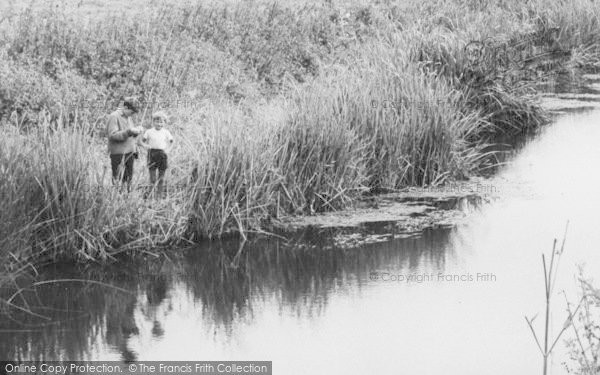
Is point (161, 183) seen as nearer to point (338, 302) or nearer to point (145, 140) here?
point (145, 140)

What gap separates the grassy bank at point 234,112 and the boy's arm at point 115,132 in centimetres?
33

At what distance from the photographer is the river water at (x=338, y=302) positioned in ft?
33.2

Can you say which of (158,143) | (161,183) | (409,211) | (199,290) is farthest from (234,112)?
(199,290)

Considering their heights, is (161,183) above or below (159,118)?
below

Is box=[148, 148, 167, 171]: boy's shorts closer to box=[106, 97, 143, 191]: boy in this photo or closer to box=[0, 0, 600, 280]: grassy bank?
box=[106, 97, 143, 191]: boy

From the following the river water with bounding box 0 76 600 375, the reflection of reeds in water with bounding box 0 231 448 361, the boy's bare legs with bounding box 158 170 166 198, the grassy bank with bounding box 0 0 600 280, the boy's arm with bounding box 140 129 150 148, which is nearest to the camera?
the river water with bounding box 0 76 600 375

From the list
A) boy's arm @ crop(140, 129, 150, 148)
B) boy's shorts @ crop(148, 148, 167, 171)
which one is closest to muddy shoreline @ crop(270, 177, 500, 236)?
boy's shorts @ crop(148, 148, 167, 171)

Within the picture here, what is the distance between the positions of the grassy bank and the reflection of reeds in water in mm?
384

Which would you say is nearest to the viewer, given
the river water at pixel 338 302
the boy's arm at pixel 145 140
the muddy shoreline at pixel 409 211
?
the river water at pixel 338 302

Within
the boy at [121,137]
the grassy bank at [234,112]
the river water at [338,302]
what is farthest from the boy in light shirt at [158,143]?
the river water at [338,302]

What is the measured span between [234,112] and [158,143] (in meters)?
2.05

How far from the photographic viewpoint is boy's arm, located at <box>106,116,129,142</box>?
12055 mm

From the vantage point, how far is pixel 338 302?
11547 millimetres

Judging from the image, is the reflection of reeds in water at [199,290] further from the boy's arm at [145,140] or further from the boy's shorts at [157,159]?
the boy's arm at [145,140]
